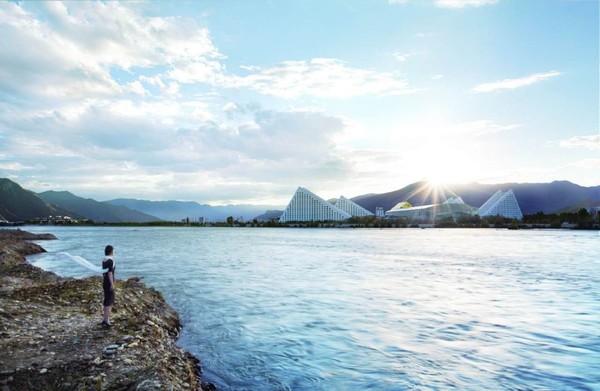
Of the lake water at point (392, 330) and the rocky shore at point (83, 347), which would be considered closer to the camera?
the rocky shore at point (83, 347)

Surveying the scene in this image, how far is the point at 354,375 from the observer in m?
10.9

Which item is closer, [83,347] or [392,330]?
[83,347]

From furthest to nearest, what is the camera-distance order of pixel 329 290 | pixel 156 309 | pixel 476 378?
pixel 329 290 < pixel 156 309 < pixel 476 378

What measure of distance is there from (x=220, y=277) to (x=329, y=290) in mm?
10708

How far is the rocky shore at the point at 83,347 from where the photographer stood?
7.59 metres

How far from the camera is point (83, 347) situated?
928 cm

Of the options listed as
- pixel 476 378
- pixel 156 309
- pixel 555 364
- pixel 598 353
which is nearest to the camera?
pixel 476 378

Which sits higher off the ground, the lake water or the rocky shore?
the rocky shore

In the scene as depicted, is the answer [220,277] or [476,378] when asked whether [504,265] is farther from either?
[476,378]

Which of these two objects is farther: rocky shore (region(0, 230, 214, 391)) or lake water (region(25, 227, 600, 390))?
lake water (region(25, 227, 600, 390))

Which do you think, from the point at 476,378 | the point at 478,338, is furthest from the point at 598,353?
the point at 476,378

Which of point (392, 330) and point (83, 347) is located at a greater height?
point (83, 347)

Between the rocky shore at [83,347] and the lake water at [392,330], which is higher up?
the rocky shore at [83,347]

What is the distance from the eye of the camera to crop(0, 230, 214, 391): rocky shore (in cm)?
759
